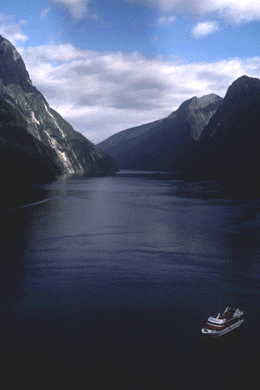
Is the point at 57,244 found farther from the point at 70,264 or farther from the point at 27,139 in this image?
the point at 27,139

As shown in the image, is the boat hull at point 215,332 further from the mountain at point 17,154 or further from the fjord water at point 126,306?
the mountain at point 17,154

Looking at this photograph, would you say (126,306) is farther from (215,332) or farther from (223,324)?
(223,324)

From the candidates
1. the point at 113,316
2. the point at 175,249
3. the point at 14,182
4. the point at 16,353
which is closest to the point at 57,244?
the point at 175,249

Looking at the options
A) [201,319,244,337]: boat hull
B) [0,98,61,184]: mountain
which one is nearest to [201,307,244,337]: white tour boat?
[201,319,244,337]: boat hull

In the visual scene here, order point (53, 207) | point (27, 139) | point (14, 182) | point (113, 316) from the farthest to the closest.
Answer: point (27, 139), point (14, 182), point (53, 207), point (113, 316)

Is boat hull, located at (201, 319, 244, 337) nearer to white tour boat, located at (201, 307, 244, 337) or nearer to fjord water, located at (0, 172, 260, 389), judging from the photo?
white tour boat, located at (201, 307, 244, 337)
